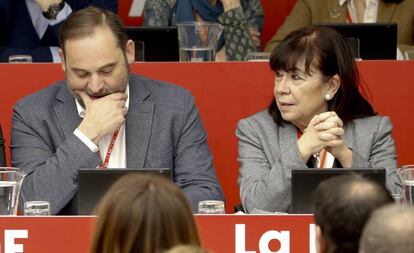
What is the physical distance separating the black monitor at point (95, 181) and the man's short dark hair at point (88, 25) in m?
0.95

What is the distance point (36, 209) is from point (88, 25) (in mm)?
998

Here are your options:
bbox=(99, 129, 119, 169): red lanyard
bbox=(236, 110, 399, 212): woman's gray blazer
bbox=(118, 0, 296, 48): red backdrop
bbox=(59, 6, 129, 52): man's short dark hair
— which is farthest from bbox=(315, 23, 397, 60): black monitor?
bbox=(118, 0, 296, 48): red backdrop

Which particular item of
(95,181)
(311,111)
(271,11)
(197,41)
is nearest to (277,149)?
(311,111)

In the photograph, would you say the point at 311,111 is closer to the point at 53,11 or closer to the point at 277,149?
the point at 277,149

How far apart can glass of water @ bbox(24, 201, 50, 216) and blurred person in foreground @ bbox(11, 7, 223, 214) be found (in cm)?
50

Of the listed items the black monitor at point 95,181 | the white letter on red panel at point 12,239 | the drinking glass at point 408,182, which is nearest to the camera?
the white letter on red panel at point 12,239

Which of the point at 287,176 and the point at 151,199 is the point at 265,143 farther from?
the point at 151,199

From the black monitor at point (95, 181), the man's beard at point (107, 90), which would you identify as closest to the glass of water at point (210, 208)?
the black monitor at point (95, 181)

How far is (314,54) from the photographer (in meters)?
4.77

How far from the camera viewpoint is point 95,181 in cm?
394

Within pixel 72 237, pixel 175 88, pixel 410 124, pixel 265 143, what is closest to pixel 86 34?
pixel 175 88

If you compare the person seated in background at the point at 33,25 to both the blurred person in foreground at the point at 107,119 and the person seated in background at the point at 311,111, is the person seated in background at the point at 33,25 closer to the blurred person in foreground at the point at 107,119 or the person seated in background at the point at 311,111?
the blurred person in foreground at the point at 107,119

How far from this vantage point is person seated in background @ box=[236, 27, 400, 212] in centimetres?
473

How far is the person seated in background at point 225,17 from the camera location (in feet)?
22.0
